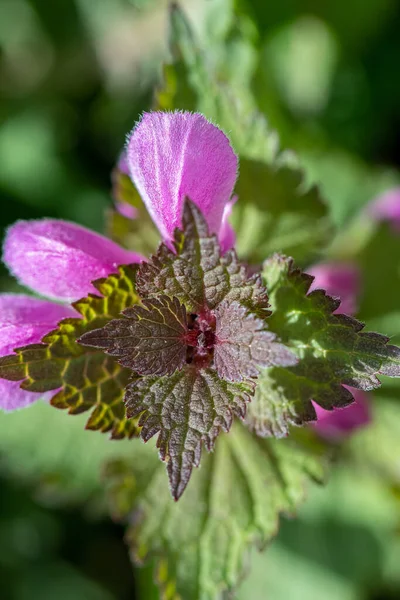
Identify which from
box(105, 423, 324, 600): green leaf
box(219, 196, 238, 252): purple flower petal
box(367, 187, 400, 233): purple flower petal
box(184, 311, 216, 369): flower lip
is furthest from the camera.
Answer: box(367, 187, 400, 233): purple flower petal

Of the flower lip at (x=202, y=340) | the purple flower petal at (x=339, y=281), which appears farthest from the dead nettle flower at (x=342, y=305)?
the flower lip at (x=202, y=340)

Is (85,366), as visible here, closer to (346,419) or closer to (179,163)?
(179,163)

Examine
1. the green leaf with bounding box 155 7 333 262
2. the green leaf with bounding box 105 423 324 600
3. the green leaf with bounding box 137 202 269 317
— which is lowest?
the green leaf with bounding box 105 423 324 600

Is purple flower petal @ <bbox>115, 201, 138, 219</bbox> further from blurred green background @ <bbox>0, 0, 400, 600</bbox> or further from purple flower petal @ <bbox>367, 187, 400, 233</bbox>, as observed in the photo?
blurred green background @ <bbox>0, 0, 400, 600</bbox>

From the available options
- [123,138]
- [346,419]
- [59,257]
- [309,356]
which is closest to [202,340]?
[309,356]

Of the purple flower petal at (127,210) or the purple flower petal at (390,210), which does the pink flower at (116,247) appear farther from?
the purple flower petal at (390,210)

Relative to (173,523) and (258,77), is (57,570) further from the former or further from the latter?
(258,77)

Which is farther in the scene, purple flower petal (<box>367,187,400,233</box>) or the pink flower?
purple flower petal (<box>367,187,400,233</box>)

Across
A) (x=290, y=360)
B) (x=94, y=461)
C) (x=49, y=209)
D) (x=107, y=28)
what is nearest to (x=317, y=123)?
(x=107, y=28)

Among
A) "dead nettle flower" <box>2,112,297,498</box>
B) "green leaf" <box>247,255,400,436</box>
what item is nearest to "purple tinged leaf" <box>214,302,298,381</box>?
"dead nettle flower" <box>2,112,297,498</box>
